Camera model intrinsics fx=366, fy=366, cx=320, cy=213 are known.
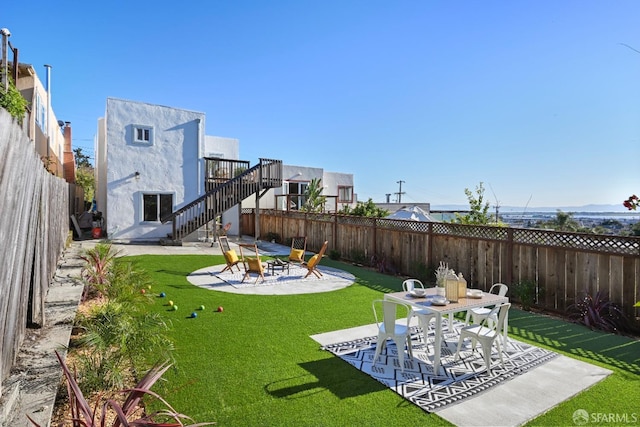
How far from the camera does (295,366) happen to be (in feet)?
14.8

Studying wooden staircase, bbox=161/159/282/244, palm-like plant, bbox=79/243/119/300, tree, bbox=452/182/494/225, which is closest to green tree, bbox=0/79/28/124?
palm-like plant, bbox=79/243/119/300

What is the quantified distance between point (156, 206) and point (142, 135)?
340 centimetres

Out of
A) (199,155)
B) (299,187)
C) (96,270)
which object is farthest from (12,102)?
(299,187)

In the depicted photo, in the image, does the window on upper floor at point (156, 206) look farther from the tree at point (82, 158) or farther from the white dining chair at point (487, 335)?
the tree at point (82, 158)

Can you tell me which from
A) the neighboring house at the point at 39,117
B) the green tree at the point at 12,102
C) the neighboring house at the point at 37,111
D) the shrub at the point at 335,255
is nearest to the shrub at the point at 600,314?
the shrub at the point at 335,255

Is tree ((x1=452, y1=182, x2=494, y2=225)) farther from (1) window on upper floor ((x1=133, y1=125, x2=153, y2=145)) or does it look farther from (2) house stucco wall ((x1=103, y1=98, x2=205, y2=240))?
(1) window on upper floor ((x1=133, y1=125, x2=153, y2=145))

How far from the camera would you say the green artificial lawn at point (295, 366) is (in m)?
3.48

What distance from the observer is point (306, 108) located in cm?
2512

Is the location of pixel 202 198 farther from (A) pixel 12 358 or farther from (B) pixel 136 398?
(B) pixel 136 398

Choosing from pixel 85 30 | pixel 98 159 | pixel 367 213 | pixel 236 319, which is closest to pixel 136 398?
pixel 236 319

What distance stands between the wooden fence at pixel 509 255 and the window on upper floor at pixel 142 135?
10.1 meters

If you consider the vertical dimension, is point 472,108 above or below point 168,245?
above

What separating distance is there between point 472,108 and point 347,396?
62.6 feet

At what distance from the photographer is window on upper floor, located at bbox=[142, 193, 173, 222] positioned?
1741 cm
